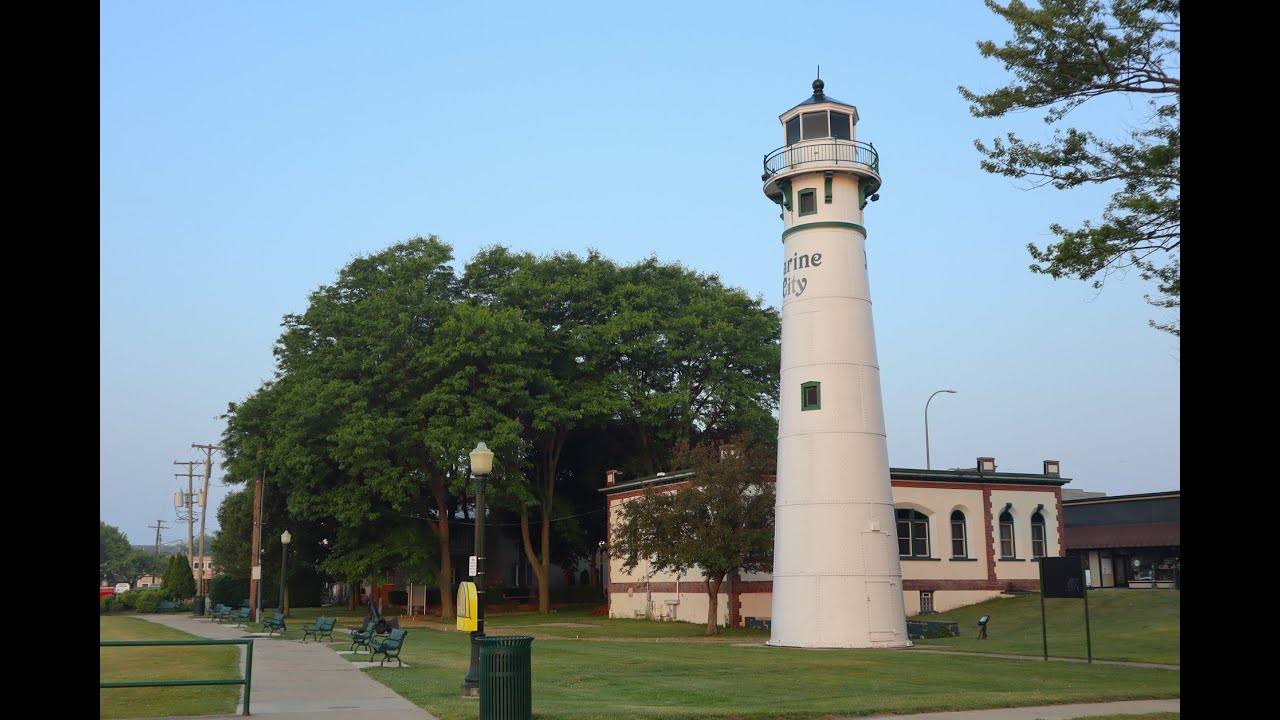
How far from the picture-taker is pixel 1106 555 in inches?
2260

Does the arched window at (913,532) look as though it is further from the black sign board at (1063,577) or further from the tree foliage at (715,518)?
the black sign board at (1063,577)

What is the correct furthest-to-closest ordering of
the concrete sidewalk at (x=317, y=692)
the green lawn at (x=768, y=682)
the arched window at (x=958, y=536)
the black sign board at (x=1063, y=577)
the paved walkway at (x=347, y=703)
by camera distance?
1. the arched window at (x=958, y=536)
2. the black sign board at (x=1063, y=577)
3. the green lawn at (x=768, y=682)
4. the concrete sidewalk at (x=317, y=692)
5. the paved walkway at (x=347, y=703)

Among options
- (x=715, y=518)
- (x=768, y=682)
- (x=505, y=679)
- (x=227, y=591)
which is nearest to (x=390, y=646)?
(x=768, y=682)

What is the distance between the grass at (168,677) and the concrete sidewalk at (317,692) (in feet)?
1.89

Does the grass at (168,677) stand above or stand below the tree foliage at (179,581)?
above

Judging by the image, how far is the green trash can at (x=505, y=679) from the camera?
14594mm

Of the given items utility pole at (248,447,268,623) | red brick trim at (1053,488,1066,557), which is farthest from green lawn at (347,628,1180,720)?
utility pole at (248,447,268,623)

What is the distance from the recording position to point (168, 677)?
22.8m

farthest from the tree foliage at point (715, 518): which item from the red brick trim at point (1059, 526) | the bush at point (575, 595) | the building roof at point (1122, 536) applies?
the bush at point (575, 595)

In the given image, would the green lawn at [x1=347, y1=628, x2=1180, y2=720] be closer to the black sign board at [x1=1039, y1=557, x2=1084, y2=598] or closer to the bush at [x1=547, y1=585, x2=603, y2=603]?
the black sign board at [x1=1039, y1=557, x2=1084, y2=598]

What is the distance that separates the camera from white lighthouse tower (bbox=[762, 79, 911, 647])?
31.5 m

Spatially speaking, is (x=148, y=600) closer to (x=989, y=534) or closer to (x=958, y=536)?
(x=958, y=536)
